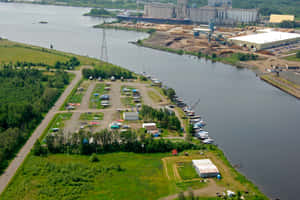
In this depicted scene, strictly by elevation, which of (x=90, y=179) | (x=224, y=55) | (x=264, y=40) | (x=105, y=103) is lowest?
(x=90, y=179)

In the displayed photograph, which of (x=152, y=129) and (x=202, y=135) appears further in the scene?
Answer: (x=152, y=129)

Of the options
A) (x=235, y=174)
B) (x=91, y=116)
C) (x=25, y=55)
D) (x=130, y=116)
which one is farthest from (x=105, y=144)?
(x=25, y=55)

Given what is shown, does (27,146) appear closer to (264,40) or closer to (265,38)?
(264,40)

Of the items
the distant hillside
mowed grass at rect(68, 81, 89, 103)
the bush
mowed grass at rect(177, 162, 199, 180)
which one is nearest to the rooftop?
the distant hillside

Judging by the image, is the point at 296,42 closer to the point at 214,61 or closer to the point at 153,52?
the point at 214,61

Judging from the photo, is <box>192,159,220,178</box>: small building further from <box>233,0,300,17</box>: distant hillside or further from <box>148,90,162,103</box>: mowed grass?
<box>233,0,300,17</box>: distant hillside

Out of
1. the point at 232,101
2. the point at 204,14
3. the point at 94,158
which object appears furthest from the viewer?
the point at 204,14

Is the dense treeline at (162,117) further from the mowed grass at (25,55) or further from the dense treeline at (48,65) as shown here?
the mowed grass at (25,55)

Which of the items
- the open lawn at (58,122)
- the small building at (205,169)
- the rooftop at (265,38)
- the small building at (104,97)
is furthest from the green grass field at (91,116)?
the rooftop at (265,38)
